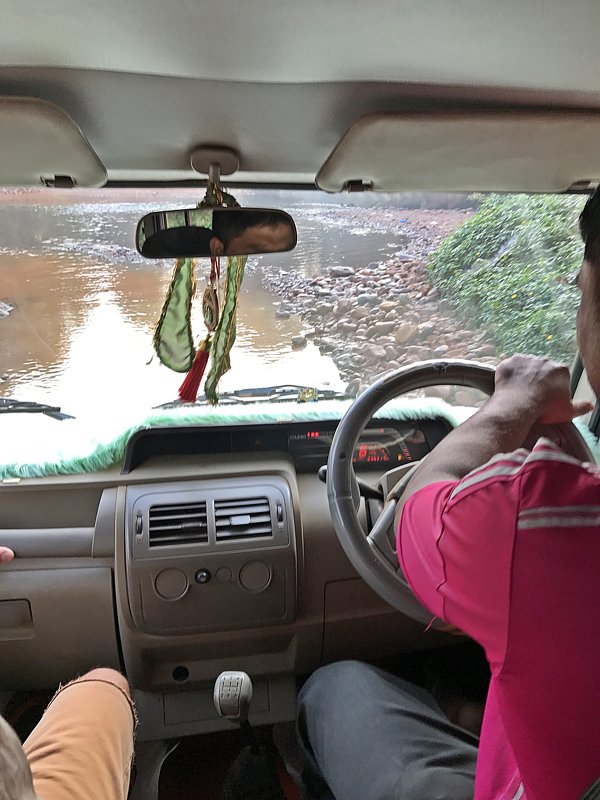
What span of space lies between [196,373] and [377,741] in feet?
3.34

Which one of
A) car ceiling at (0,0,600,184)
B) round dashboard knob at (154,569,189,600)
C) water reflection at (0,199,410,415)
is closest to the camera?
car ceiling at (0,0,600,184)

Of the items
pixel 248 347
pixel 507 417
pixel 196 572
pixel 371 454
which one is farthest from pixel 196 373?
pixel 507 417

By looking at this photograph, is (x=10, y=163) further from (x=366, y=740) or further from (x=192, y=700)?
(x=192, y=700)

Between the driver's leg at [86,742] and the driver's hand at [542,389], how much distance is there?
3.97 ft

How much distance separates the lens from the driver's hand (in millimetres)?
1301

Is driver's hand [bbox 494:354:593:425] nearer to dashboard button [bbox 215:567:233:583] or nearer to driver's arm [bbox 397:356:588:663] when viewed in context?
driver's arm [bbox 397:356:588:663]

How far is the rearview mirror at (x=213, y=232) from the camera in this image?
1.38m

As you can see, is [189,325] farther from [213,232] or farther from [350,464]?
[350,464]

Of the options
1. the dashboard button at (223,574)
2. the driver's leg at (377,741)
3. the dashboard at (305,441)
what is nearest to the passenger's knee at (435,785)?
the driver's leg at (377,741)

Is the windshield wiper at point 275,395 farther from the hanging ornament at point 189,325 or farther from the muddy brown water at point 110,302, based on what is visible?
the hanging ornament at point 189,325

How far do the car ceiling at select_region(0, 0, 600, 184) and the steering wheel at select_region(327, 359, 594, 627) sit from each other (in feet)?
1.84

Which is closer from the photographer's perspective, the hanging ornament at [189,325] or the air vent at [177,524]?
the hanging ornament at [189,325]

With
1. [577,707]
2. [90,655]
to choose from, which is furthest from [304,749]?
[577,707]

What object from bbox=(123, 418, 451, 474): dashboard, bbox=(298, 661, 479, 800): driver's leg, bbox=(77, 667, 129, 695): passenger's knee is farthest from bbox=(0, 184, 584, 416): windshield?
bbox=(298, 661, 479, 800): driver's leg
